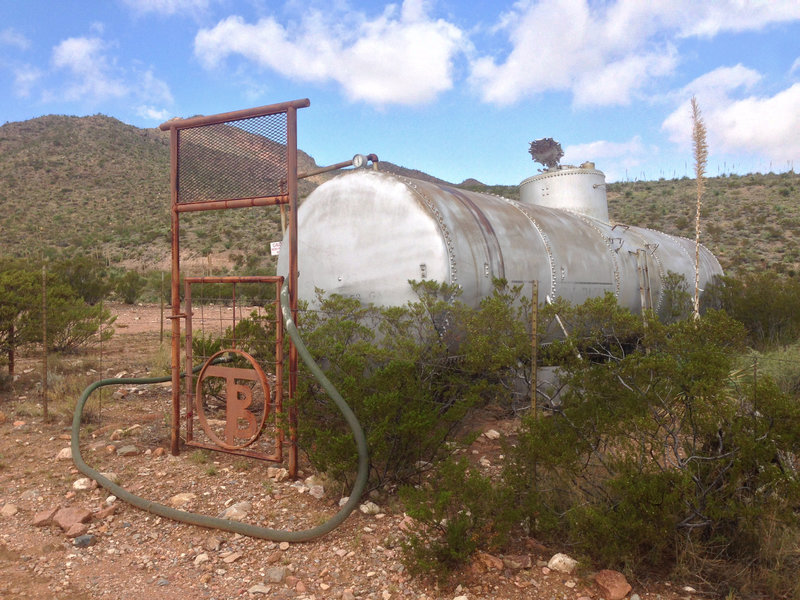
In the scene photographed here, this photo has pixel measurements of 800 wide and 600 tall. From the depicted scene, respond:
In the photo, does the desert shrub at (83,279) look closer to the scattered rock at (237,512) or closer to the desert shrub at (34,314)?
the desert shrub at (34,314)

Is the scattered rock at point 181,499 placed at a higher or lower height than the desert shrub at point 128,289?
lower

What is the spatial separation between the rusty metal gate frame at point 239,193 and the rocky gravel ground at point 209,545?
501mm

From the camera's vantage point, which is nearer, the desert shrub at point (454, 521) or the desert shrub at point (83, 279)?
the desert shrub at point (454, 521)

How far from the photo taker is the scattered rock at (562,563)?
3447 millimetres

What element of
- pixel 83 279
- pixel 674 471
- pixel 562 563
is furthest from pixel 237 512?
pixel 83 279

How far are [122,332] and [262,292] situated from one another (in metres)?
7.49

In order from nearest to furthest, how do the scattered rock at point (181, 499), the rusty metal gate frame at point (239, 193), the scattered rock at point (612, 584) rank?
1. the scattered rock at point (612, 584)
2. the scattered rock at point (181, 499)
3. the rusty metal gate frame at point (239, 193)

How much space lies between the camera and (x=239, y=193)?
5.33m

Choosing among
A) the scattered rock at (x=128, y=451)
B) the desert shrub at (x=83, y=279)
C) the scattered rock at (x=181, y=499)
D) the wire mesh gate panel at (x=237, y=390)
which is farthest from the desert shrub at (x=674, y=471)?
the desert shrub at (x=83, y=279)

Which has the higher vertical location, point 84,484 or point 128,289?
point 128,289

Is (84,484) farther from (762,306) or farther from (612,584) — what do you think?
(762,306)

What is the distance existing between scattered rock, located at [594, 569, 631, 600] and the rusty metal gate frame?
256cm

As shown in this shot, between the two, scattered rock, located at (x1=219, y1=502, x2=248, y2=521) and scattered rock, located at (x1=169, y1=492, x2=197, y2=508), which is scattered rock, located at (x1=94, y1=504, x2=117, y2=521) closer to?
scattered rock, located at (x1=169, y1=492, x2=197, y2=508)

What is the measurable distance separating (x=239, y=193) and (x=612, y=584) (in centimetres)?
434
